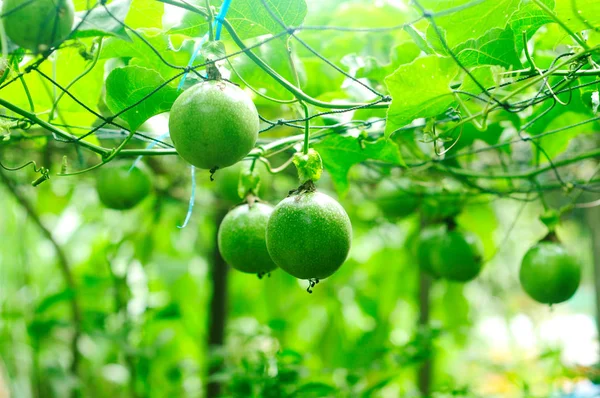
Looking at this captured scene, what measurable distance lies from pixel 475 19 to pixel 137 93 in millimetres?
468

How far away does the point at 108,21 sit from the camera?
640 mm

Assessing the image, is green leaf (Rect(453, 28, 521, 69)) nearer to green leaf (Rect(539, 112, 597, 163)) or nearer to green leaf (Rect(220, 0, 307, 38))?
green leaf (Rect(220, 0, 307, 38))

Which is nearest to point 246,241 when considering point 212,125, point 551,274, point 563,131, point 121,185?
point 212,125

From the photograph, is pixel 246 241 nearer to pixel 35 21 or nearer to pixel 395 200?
pixel 35 21

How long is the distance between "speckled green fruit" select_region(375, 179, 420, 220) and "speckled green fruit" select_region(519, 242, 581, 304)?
1.24 feet

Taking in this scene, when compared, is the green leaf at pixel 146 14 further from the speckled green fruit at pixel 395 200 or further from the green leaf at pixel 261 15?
the speckled green fruit at pixel 395 200

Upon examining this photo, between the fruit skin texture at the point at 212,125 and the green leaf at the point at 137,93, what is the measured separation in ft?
0.39

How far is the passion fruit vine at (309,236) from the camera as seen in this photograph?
2.22ft

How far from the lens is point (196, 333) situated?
232 cm

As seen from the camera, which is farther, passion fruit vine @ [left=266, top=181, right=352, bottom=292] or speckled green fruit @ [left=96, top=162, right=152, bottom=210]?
→ speckled green fruit @ [left=96, top=162, right=152, bottom=210]

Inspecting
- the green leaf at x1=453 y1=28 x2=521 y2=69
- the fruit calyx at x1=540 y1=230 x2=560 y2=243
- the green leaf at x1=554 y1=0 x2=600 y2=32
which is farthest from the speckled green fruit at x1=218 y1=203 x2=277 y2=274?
the fruit calyx at x1=540 y1=230 x2=560 y2=243

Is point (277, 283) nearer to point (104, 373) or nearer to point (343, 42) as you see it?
point (104, 373)

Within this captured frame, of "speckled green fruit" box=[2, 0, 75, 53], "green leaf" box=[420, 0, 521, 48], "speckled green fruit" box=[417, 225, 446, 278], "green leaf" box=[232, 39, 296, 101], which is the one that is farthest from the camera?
"speckled green fruit" box=[417, 225, 446, 278]

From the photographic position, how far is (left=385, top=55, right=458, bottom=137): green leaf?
26.2 inches
